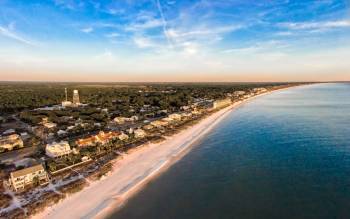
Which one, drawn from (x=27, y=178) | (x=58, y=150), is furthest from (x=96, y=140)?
(x=27, y=178)

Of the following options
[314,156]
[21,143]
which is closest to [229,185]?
[314,156]

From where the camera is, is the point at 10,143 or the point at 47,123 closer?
the point at 10,143

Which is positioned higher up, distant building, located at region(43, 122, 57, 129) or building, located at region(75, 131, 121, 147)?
building, located at region(75, 131, 121, 147)

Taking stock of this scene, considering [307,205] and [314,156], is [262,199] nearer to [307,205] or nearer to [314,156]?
[307,205]

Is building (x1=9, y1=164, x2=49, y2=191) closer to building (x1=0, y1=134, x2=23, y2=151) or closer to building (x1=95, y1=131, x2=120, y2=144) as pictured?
building (x1=95, y1=131, x2=120, y2=144)

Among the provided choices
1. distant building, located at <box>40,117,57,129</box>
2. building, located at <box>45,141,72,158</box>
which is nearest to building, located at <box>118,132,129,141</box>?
building, located at <box>45,141,72,158</box>

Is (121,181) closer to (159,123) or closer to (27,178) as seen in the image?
(27,178)
